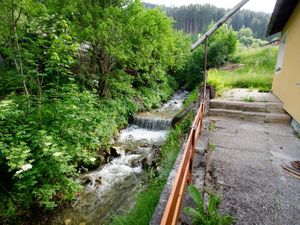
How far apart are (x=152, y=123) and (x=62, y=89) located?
652 centimetres

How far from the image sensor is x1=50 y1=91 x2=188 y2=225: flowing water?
15.6ft

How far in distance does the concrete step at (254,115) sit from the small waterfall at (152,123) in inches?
161

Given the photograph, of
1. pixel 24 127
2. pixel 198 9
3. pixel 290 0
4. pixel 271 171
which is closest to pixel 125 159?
pixel 24 127

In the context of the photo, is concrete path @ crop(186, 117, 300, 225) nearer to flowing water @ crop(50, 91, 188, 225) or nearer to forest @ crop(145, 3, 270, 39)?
flowing water @ crop(50, 91, 188, 225)

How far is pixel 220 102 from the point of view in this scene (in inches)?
285

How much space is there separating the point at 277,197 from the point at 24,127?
4.77 meters

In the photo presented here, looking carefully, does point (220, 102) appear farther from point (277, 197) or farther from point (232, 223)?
point (232, 223)

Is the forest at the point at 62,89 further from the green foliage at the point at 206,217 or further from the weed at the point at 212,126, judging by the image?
the weed at the point at 212,126

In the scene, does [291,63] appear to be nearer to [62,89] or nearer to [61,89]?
[62,89]

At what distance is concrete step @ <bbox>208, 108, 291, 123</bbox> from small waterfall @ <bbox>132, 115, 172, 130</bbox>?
410 centimetres

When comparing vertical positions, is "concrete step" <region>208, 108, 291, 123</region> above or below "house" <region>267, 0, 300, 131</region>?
below

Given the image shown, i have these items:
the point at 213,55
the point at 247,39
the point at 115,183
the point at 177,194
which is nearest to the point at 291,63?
the point at 177,194

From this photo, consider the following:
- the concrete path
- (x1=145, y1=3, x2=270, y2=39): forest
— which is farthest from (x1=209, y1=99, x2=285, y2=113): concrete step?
(x1=145, y1=3, x2=270, y2=39): forest

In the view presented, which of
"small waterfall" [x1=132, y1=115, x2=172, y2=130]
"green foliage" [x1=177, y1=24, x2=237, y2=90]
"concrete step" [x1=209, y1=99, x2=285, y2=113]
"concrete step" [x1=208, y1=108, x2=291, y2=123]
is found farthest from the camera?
"green foliage" [x1=177, y1=24, x2=237, y2=90]
